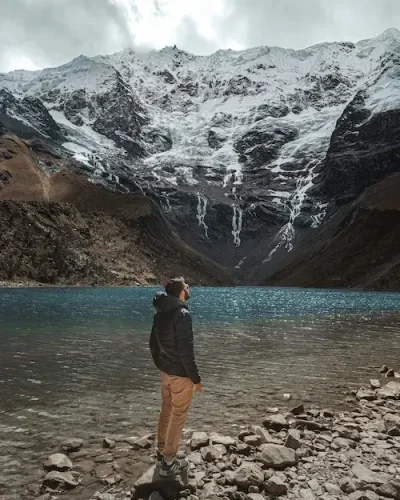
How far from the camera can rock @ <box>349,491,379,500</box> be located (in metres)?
7.57

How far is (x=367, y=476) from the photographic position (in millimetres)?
8523

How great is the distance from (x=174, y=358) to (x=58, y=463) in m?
3.57

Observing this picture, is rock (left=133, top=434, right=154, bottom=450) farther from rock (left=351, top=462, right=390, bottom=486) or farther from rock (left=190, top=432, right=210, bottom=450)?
rock (left=351, top=462, right=390, bottom=486)

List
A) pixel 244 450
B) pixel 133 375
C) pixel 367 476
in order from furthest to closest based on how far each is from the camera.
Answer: pixel 133 375, pixel 244 450, pixel 367 476

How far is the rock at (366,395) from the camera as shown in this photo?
15.3 m

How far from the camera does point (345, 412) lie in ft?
44.8

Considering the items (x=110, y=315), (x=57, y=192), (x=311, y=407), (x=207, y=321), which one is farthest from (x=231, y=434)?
(x=57, y=192)

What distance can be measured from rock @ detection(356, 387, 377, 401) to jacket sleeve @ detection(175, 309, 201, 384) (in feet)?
31.0

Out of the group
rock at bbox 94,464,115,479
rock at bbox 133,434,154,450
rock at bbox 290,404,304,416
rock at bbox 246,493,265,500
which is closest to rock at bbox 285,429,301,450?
rock at bbox 246,493,265,500

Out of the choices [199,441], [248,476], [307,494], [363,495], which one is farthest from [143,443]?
[363,495]

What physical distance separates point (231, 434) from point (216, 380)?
21.9ft

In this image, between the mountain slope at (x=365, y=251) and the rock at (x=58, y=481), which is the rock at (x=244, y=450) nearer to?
the rock at (x=58, y=481)

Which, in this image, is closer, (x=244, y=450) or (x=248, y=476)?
(x=248, y=476)

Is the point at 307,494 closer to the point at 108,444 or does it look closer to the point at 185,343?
the point at 185,343
